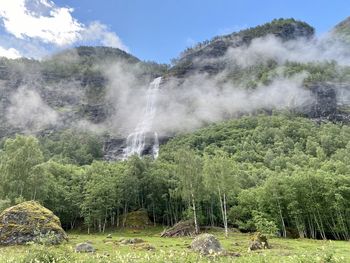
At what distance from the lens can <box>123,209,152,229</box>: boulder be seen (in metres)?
86.2

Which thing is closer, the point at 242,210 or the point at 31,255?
the point at 31,255

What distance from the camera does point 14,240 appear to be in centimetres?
4056

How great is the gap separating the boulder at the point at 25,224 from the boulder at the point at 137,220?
1663 inches

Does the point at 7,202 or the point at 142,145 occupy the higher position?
the point at 142,145

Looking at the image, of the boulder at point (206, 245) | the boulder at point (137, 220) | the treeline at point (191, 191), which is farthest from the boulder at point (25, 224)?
the boulder at point (137, 220)

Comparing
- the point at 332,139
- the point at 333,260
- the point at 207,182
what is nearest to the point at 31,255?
the point at 333,260

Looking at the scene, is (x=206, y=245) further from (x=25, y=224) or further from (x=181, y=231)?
(x=181, y=231)

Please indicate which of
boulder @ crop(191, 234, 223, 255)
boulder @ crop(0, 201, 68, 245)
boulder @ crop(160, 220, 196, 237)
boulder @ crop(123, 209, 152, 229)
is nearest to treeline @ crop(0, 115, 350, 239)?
boulder @ crop(123, 209, 152, 229)

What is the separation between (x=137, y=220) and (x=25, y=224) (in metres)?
48.2

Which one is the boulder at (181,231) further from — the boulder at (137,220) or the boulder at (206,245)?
the boulder at (206,245)

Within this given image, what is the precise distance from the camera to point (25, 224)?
42281 mm

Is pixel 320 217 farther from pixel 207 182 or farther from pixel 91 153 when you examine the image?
pixel 91 153

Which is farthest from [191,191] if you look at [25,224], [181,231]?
[25,224]

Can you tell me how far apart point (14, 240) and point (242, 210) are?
5245cm
